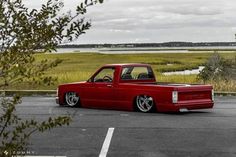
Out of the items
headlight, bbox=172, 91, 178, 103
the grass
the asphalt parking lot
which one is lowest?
the grass

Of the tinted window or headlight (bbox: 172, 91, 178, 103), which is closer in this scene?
headlight (bbox: 172, 91, 178, 103)

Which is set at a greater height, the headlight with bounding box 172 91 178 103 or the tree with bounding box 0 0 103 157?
the tree with bounding box 0 0 103 157

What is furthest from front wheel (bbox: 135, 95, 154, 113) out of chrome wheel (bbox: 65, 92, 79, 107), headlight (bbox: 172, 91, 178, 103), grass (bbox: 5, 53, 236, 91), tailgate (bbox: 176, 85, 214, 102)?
grass (bbox: 5, 53, 236, 91)

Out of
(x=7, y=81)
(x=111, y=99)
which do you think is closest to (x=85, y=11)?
(x=7, y=81)

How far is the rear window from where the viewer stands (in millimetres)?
16984

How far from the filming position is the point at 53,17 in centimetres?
451

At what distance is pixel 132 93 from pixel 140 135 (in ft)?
15.4

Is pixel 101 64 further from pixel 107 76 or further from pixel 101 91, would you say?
pixel 101 91

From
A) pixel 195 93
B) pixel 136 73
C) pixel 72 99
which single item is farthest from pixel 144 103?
pixel 72 99

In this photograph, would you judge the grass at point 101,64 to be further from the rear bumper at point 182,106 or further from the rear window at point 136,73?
the rear bumper at point 182,106

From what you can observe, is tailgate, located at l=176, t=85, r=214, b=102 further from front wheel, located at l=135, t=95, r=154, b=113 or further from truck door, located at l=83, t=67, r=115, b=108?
truck door, located at l=83, t=67, r=115, b=108

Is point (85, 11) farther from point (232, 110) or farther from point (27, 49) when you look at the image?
point (232, 110)

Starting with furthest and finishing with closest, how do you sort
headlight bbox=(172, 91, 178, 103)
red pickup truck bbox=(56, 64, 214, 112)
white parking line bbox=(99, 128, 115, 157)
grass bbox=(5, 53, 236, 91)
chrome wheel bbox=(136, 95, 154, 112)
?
grass bbox=(5, 53, 236, 91) → chrome wheel bbox=(136, 95, 154, 112) → red pickup truck bbox=(56, 64, 214, 112) → headlight bbox=(172, 91, 178, 103) → white parking line bbox=(99, 128, 115, 157)

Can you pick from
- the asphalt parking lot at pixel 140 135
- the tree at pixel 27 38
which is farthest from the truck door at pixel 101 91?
the tree at pixel 27 38
